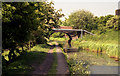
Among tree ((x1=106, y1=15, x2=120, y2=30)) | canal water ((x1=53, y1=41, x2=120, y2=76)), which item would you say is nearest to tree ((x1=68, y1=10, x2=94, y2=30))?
tree ((x1=106, y1=15, x2=120, y2=30))

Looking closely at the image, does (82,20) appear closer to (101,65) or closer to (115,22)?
(115,22)

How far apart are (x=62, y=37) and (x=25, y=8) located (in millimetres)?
70594

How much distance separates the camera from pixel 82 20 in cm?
6706

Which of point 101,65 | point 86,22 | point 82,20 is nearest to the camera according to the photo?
point 101,65

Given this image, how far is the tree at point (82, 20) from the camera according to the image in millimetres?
65625

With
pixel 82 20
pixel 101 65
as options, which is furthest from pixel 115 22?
pixel 101 65

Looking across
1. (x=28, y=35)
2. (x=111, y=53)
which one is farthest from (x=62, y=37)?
(x=28, y=35)

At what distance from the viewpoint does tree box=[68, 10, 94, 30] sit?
6562 cm

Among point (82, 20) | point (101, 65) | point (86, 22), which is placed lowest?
point (101, 65)

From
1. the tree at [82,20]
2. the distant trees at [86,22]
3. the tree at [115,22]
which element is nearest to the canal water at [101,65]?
the tree at [115,22]

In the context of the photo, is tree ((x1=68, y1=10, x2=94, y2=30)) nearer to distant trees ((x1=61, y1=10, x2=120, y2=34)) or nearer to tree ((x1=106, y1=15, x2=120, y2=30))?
distant trees ((x1=61, y1=10, x2=120, y2=34))

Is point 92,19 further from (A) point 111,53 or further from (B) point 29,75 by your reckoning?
(B) point 29,75

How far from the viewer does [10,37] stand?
564 inches

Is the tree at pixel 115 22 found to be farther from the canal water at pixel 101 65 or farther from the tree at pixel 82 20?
the canal water at pixel 101 65
